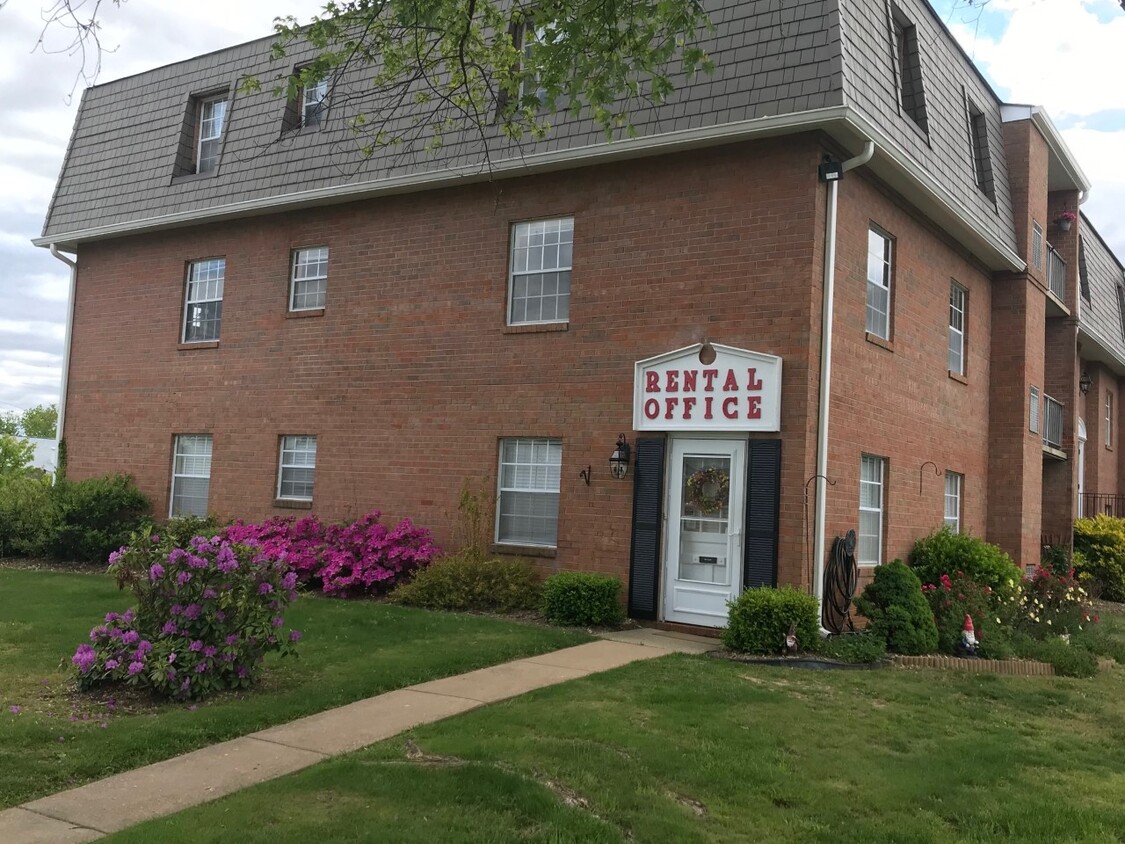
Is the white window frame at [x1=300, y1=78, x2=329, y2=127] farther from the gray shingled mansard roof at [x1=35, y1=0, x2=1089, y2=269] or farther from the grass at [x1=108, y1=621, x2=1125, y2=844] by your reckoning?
the grass at [x1=108, y1=621, x2=1125, y2=844]

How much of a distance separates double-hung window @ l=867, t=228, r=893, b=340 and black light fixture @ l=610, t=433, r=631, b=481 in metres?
3.51

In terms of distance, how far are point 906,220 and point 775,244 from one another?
3246mm

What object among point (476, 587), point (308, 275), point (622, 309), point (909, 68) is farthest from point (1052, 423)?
point (308, 275)

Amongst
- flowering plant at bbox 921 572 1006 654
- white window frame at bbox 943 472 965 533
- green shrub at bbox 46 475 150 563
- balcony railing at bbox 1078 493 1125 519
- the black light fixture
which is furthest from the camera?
→ balcony railing at bbox 1078 493 1125 519

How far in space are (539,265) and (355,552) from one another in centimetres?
464

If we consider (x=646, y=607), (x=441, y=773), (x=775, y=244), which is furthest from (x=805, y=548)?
(x=441, y=773)

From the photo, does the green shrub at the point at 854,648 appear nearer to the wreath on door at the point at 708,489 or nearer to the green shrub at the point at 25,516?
the wreath on door at the point at 708,489

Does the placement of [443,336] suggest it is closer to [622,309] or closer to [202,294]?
[622,309]

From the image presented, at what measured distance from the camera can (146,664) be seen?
7004mm

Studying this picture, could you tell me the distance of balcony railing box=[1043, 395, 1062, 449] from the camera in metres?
18.0

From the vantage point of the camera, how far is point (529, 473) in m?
12.7

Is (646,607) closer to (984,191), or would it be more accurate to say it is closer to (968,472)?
(968,472)

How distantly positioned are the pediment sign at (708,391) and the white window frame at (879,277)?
7.19 ft

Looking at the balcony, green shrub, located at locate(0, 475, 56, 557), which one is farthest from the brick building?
green shrub, located at locate(0, 475, 56, 557)
